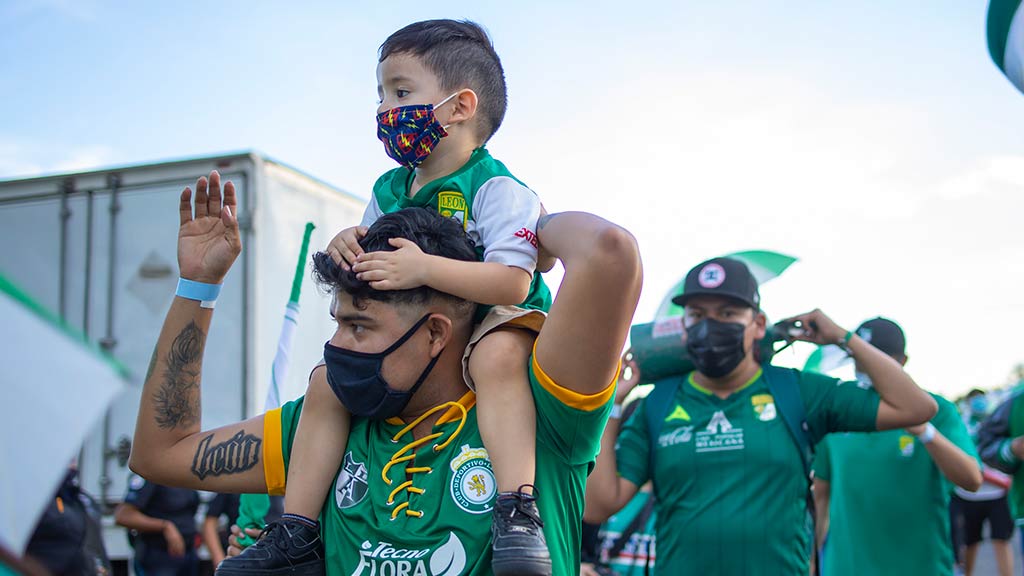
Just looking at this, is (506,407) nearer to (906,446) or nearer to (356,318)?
(356,318)

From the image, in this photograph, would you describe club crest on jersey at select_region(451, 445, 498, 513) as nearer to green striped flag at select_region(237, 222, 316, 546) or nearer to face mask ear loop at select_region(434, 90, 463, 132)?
face mask ear loop at select_region(434, 90, 463, 132)

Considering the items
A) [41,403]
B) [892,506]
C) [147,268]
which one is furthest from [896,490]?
[147,268]

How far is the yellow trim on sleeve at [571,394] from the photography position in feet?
7.29

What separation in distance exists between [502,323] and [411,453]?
41 cm

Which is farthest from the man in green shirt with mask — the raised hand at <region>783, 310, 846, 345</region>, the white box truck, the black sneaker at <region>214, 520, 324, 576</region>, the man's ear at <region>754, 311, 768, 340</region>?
the white box truck

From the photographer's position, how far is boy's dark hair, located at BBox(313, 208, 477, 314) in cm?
240

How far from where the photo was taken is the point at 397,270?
2293 millimetres

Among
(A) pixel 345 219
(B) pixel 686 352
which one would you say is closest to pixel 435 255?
(B) pixel 686 352

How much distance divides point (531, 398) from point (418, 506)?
1.26ft

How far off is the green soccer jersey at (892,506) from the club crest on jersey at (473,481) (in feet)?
12.9

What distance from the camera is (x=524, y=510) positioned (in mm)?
2082

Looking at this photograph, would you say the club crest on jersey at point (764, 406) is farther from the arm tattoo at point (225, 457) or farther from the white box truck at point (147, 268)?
the white box truck at point (147, 268)

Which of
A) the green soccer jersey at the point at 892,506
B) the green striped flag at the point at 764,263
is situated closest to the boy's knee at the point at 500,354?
the green striped flag at the point at 764,263

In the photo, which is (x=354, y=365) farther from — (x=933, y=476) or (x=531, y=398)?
(x=933, y=476)
